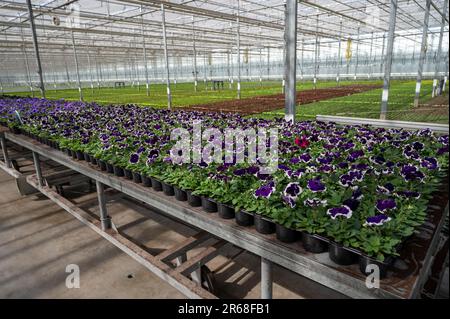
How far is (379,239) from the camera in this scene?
1.61 m

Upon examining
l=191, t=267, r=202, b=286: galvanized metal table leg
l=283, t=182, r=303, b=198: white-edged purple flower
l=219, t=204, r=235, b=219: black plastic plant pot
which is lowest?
l=191, t=267, r=202, b=286: galvanized metal table leg

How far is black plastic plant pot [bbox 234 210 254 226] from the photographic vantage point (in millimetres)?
2207

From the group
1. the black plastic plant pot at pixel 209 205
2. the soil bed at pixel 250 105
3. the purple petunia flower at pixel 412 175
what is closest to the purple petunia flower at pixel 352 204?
the purple petunia flower at pixel 412 175

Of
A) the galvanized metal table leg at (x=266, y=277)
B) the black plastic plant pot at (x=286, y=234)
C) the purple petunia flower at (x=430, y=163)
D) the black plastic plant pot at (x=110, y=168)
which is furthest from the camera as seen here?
the black plastic plant pot at (x=110, y=168)

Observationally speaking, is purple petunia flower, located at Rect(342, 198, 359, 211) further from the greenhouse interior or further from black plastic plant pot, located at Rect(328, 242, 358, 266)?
black plastic plant pot, located at Rect(328, 242, 358, 266)

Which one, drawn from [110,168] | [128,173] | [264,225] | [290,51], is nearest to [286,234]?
[264,225]

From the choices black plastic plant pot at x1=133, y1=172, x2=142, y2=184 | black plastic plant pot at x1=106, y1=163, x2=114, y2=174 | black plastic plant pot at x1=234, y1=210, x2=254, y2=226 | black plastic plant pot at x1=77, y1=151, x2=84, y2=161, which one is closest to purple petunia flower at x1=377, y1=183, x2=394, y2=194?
black plastic plant pot at x1=234, y1=210, x2=254, y2=226

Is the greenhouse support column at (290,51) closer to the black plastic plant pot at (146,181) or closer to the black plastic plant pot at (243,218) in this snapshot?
the black plastic plant pot at (146,181)

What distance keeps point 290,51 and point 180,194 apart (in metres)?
3.93

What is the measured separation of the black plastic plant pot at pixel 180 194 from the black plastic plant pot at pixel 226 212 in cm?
50

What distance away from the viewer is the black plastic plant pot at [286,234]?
192 centimetres

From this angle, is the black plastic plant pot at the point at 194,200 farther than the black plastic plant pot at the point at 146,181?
No
